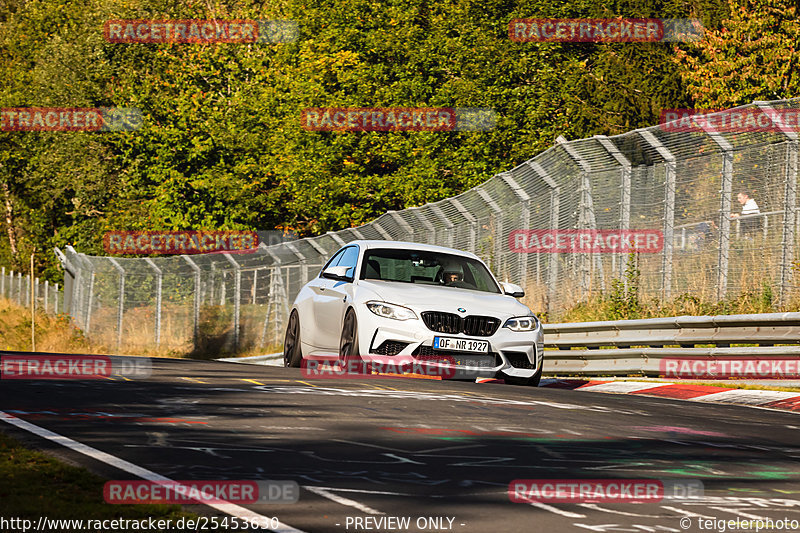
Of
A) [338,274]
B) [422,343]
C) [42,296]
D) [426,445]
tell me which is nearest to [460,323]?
[422,343]

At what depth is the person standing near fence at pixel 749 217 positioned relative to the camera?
16.4 meters

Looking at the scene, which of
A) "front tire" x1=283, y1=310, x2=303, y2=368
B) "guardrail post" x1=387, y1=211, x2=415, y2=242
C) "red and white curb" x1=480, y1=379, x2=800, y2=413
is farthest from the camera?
"guardrail post" x1=387, y1=211, x2=415, y2=242

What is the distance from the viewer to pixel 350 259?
1537cm

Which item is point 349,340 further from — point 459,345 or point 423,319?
point 459,345

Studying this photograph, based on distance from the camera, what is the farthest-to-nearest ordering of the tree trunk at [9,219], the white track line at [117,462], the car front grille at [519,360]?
1. the tree trunk at [9,219]
2. the car front grille at [519,360]
3. the white track line at [117,462]

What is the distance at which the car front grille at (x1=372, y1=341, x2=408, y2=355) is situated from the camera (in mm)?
13391

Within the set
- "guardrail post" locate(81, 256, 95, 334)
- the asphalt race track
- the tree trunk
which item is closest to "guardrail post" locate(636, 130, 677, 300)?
the asphalt race track

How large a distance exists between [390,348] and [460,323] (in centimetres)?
79

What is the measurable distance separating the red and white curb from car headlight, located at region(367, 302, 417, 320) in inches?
114

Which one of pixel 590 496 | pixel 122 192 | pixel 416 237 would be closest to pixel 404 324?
pixel 590 496

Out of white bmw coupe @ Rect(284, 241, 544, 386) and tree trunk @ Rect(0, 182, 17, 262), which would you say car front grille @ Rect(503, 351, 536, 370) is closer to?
white bmw coupe @ Rect(284, 241, 544, 386)

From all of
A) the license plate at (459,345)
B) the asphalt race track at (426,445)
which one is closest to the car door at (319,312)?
the license plate at (459,345)

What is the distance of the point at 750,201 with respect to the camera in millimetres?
16391

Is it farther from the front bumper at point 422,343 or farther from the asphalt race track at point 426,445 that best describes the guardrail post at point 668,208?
the asphalt race track at point 426,445
